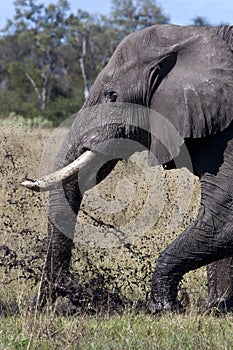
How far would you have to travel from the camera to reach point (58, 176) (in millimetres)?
4770

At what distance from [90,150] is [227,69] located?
0.92 meters

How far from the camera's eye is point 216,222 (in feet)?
15.3

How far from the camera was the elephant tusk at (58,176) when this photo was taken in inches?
186

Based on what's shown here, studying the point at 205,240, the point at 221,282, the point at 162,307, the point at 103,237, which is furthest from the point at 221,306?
the point at 103,237

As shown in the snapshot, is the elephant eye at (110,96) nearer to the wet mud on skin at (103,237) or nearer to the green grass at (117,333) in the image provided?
the wet mud on skin at (103,237)

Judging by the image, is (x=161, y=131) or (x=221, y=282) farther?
(x=221, y=282)

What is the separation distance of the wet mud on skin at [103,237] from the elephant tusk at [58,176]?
368mm

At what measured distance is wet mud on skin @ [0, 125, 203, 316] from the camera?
16.7 feet

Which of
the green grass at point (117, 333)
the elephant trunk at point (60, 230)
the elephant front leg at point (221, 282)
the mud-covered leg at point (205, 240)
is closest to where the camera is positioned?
the green grass at point (117, 333)

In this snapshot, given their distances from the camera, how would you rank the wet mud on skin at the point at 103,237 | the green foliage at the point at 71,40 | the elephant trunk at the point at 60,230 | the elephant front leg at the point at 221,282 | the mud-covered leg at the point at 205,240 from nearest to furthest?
1. the mud-covered leg at the point at 205,240
2. the elephant trunk at the point at 60,230
3. the wet mud on skin at the point at 103,237
4. the elephant front leg at the point at 221,282
5. the green foliage at the point at 71,40

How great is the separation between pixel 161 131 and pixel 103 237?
2.52 meters

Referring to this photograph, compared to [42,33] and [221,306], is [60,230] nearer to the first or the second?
[221,306]

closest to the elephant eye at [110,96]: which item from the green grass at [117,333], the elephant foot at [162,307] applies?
the elephant foot at [162,307]

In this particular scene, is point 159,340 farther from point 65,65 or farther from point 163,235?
point 65,65
